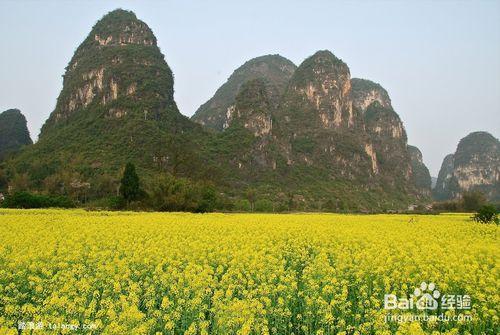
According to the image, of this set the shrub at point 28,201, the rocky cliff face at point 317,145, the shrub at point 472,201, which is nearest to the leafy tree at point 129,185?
the shrub at point 28,201

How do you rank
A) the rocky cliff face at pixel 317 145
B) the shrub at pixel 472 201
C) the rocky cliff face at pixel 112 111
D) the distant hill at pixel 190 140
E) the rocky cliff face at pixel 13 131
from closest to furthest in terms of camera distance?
the shrub at pixel 472 201 < the distant hill at pixel 190 140 < the rocky cliff face at pixel 112 111 < the rocky cliff face at pixel 317 145 < the rocky cliff face at pixel 13 131

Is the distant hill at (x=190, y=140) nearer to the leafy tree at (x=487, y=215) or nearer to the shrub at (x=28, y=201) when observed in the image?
the shrub at (x=28, y=201)

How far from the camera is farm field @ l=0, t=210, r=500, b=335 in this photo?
5.84m

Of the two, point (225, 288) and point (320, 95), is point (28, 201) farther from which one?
point (320, 95)

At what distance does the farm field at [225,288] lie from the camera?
5.84 m

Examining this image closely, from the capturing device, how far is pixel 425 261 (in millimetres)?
9703

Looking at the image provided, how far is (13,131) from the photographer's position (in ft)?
411

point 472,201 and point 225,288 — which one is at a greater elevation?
point 472,201

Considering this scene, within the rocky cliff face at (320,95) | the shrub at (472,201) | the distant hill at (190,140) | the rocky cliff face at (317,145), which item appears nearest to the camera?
the shrub at (472,201)

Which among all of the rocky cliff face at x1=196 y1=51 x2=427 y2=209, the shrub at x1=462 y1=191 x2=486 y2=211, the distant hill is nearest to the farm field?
the distant hill

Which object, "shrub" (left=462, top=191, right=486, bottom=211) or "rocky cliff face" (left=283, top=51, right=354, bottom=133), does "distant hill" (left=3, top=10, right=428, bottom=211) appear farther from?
"shrub" (left=462, top=191, right=486, bottom=211)

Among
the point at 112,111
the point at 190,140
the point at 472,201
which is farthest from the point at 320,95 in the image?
the point at 472,201

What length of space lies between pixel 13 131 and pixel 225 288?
13894cm

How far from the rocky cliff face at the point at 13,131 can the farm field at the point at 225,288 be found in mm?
127606
